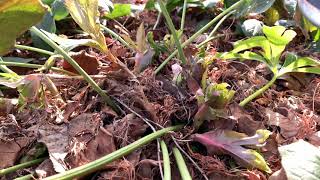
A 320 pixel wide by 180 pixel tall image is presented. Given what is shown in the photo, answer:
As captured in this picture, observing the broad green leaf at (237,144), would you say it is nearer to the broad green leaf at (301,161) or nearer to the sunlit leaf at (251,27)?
the broad green leaf at (301,161)

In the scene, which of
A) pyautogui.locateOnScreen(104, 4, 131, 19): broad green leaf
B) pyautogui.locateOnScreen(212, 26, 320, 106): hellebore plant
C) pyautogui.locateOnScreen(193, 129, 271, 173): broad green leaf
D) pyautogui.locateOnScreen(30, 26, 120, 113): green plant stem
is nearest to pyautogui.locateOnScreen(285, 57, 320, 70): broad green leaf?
pyautogui.locateOnScreen(212, 26, 320, 106): hellebore plant

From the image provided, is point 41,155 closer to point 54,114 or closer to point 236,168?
point 54,114

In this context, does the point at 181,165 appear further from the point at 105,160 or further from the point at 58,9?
the point at 58,9

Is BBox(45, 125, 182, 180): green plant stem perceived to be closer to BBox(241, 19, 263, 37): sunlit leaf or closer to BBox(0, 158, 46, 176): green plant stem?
BBox(0, 158, 46, 176): green plant stem

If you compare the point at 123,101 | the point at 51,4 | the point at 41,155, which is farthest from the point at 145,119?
the point at 51,4

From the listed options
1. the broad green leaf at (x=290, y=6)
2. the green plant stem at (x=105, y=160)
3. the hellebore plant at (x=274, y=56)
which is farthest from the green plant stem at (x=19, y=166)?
the broad green leaf at (x=290, y=6)
